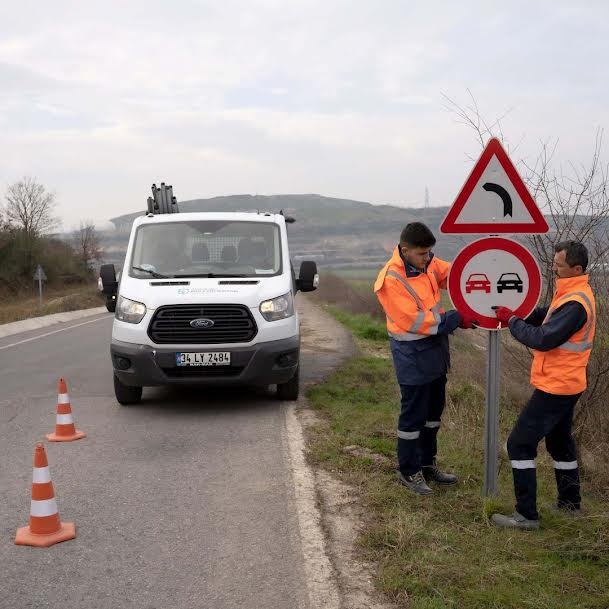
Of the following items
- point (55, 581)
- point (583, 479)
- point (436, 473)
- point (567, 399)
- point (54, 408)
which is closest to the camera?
point (55, 581)

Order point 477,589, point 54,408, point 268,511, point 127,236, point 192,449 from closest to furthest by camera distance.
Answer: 1. point 477,589
2. point 268,511
3. point 192,449
4. point 54,408
5. point 127,236

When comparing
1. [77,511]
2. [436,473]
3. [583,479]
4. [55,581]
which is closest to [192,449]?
[77,511]

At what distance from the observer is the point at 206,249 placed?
9.33 meters

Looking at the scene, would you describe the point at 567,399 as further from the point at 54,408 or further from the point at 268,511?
the point at 54,408

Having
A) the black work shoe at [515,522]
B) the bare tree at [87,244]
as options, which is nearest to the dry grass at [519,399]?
the black work shoe at [515,522]

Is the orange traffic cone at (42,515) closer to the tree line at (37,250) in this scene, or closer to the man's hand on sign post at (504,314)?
the man's hand on sign post at (504,314)

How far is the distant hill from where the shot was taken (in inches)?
313

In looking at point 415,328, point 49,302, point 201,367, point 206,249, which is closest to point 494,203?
point 415,328

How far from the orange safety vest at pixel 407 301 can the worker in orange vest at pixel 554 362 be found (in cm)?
59

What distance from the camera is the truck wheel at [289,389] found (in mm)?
9078

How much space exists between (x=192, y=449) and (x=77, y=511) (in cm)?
180

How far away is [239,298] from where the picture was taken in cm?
844

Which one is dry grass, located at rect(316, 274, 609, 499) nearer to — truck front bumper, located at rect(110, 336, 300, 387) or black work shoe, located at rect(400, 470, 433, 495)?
black work shoe, located at rect(400, 470, 433, 495)

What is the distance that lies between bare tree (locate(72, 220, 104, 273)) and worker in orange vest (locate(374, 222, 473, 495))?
6751cm
